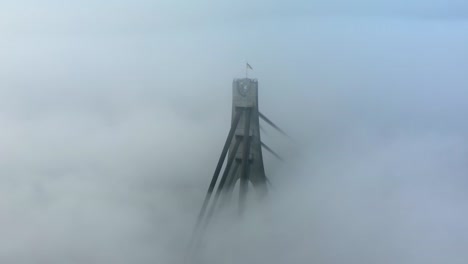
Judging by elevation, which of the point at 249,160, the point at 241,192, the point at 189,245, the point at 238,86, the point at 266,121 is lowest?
the point at 189,245

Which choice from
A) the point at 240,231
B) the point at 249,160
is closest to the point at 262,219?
the point at 240,231

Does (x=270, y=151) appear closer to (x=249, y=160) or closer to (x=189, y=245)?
(x=249, y=160)

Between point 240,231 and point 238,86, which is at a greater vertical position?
point 238,86

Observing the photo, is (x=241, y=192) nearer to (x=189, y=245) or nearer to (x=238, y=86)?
(x=189, y=245)

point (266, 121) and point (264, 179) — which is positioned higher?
point (266, 121)

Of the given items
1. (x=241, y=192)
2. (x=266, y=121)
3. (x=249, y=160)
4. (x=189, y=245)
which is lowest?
(x=189, y=245)

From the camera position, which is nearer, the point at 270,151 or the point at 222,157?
the point at 222,157

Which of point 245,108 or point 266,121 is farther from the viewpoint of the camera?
point 266,121

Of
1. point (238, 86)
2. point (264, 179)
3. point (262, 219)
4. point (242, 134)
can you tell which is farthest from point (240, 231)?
point (238, 86)
